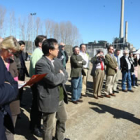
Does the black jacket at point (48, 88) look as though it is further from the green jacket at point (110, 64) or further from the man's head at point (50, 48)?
the green jacket at point (110, 64)

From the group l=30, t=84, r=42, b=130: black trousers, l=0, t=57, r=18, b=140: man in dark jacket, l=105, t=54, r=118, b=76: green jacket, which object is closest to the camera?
l=0, t=57, r=18, b=140: man in dark jacket

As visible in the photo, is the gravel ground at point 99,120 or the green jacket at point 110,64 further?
the green jacket at point 110,64

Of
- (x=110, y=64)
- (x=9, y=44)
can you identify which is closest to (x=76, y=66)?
(x=110, y=64)

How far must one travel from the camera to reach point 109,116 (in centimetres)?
439

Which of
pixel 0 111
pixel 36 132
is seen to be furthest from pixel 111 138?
pixel 0 111

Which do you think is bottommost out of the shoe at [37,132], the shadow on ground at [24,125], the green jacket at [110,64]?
the shadow on ground at [24,125]

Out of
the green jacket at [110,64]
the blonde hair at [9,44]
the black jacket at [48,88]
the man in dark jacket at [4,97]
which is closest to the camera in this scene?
the man in dark jacket at [4,97]

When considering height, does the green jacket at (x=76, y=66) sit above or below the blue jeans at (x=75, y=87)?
above

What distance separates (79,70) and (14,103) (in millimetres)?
3338

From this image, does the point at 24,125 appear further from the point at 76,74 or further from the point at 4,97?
the point at 4,97

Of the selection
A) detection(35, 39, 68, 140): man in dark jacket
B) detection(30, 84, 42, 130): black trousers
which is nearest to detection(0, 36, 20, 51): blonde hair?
detection(35, 39, 68, 140): man in dark jacket

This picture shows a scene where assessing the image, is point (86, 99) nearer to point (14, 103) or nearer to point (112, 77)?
point (112, 77)

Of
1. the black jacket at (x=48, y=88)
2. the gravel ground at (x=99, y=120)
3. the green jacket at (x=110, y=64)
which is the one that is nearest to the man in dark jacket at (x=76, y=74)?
the gravel ground at (x=99, y=120)

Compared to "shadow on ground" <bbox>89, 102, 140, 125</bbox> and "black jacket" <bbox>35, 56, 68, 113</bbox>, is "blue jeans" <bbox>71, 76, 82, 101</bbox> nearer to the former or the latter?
"shadow on ground" <bbox>89, 102, 140, 125</bbox>
